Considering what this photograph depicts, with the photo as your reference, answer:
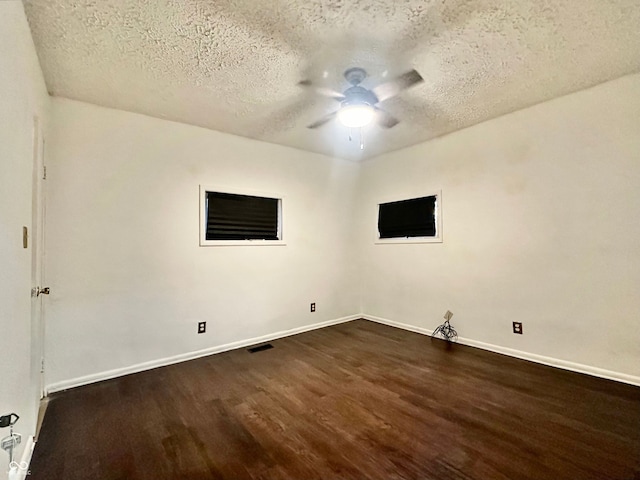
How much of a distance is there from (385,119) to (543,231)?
191 centimetres

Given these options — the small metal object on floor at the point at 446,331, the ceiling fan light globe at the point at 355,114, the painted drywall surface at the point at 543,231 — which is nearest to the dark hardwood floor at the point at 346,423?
the painted drywall surface at the point at 543,231

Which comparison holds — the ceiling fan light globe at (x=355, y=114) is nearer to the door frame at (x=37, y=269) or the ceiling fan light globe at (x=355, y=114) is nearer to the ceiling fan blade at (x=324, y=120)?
the ceiling fan blade at (x=324, y=120)

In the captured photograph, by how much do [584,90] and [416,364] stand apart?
2.94 m

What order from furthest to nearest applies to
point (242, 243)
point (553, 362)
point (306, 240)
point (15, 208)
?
point (306, 240) < point (242, 243) < point (553, 362) < point (15, 208)

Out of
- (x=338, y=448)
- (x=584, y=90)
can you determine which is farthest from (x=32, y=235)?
(x=584, y=90)

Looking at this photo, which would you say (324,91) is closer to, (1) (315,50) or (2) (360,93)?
(2) (360,93)

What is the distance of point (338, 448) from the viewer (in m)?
1.73

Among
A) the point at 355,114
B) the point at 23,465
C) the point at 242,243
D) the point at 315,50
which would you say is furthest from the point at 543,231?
the point at 23,465

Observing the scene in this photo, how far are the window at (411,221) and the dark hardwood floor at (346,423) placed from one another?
5.26 feet

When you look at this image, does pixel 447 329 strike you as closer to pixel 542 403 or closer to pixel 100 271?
pixel 542 403

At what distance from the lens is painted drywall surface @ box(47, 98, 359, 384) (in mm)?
2555

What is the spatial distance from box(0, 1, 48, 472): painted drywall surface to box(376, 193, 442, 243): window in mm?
3770

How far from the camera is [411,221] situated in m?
4.08

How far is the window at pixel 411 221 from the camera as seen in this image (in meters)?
3.81
